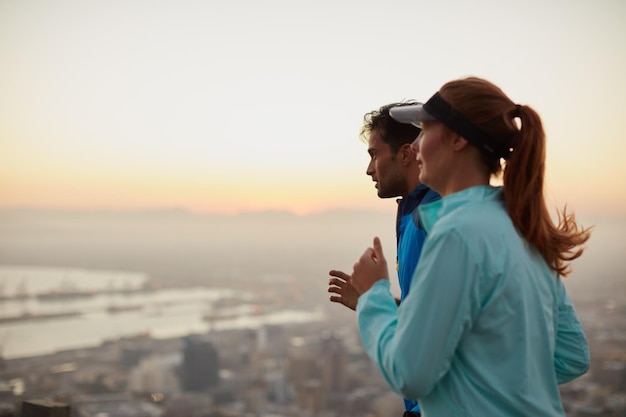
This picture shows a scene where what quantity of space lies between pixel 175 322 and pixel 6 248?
Answer: 19.4 feet

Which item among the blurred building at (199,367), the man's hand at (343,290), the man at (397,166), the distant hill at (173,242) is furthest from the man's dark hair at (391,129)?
the distant hill at (173,242)

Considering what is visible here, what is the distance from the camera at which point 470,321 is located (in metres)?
0.95

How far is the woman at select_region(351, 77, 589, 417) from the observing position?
37.0 inches

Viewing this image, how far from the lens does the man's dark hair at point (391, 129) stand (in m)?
1.82

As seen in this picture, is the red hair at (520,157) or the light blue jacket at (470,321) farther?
the red hair at (520,157)

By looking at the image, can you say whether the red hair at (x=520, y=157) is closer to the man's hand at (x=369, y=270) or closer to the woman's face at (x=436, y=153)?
the woman's face at (x=436, y=153)

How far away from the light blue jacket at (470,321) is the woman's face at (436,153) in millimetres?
46

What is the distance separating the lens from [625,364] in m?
8.27

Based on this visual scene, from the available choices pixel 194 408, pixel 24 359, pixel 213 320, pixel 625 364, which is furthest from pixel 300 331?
pixel 625 364

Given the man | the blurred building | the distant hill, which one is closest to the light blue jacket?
the man

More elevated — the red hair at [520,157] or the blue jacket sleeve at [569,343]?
the red hair at [520,157]

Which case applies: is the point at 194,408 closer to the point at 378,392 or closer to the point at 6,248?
the point at 378,392

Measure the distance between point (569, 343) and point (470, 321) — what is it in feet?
1.06

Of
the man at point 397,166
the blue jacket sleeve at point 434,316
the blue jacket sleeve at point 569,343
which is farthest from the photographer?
the man at point 397,166
